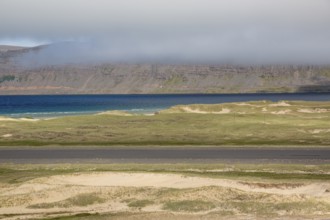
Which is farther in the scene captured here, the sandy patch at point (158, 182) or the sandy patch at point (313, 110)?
the sandy patch at point (313, 110)

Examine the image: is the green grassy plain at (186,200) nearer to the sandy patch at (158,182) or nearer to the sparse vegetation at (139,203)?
the sparse vegetation at (139,203)

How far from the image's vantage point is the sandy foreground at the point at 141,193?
87.3 feet

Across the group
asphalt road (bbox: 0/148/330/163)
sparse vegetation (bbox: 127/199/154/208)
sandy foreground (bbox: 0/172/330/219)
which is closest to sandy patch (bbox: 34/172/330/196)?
sandy foreground (bbox: 0/172/330/219)

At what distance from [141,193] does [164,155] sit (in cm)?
1875

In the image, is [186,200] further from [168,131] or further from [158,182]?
[168,131]

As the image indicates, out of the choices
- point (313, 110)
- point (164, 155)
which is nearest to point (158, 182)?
point (164, 155)

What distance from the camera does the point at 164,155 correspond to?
48.4 m

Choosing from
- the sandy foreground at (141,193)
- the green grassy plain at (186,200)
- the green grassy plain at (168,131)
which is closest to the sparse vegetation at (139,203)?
the green grassy plain at (186,200)

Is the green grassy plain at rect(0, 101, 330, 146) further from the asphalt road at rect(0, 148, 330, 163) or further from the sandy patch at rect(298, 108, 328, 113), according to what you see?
the sandy patch at rect(298, 108, 328, 113)

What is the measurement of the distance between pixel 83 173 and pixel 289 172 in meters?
14.3

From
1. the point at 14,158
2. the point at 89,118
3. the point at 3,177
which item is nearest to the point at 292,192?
the point at 3,177

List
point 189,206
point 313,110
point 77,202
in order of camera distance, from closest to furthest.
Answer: point 189,206 → point 77,202 → point 313,110

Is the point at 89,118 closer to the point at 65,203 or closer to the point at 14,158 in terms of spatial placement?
the point at 14,158

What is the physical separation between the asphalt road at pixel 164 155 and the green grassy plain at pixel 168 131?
5.32 meters
